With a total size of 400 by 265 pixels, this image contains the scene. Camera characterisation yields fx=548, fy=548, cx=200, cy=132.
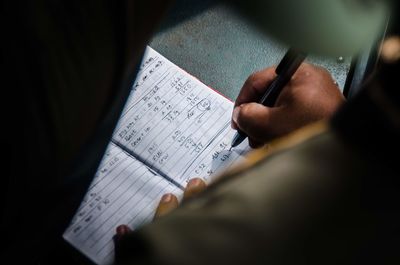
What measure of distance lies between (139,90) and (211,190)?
416 mm

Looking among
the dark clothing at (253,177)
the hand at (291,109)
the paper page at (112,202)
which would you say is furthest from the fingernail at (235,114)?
the dark clothing at (253,177)

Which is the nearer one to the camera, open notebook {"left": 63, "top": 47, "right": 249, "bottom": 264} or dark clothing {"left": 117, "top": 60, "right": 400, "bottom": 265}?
dark clothing {"left": 117, "top": 60, "right": 400, "bottom": 265}

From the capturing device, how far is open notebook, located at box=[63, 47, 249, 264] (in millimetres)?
584

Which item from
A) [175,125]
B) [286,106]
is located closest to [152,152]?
[175,125]

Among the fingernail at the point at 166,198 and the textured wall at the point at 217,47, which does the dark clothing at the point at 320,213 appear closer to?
the fingernail at the point at 166,198

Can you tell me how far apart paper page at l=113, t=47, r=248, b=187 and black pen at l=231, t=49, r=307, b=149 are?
2cm

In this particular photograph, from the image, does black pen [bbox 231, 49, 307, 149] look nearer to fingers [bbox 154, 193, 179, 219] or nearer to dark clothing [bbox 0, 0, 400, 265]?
fingers [bbox 154, 193, 179, 219]

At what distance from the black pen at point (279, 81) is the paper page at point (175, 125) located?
0.05ft

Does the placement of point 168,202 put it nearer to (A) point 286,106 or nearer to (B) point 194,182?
(B) point 194,182

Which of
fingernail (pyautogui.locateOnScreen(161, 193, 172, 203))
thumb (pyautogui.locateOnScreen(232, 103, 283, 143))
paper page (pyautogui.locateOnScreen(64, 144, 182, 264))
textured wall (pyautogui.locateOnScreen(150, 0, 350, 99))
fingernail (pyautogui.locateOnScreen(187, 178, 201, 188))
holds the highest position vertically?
thumb (pyautogui.locateOnScreen(232, 103, 283, 143))

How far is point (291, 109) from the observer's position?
61 centimetres

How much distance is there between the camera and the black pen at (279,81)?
622mm

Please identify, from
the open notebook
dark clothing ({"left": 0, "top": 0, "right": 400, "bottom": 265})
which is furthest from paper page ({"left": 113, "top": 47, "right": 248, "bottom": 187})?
dark clothing ({"left": 0, "top": 0, "right": 400, "bottom": 265})

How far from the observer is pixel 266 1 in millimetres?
440
